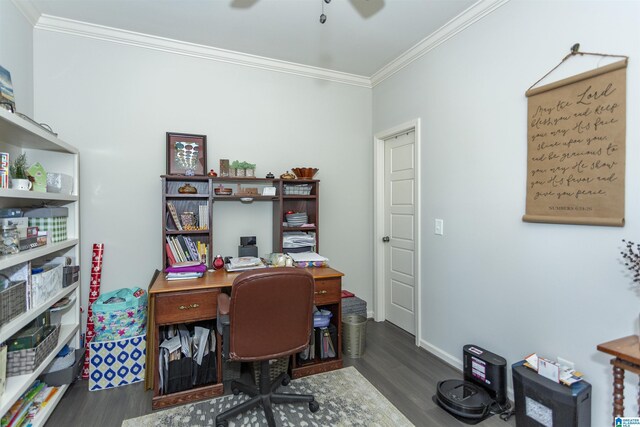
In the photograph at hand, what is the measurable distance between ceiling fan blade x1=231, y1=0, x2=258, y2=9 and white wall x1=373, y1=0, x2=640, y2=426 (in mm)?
1544

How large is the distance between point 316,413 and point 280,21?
9.45 feet

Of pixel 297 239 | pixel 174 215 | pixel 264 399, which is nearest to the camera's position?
pixel 264 399

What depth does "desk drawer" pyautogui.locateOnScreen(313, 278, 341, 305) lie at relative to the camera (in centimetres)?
246

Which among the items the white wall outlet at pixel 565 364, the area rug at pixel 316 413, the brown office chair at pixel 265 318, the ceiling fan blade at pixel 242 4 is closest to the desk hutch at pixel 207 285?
the area rug at pixel 316 413

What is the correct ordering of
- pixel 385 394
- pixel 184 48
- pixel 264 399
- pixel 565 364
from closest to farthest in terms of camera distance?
pixel 565 364, pixel 264 399, pixel 385 394, pixel 184 48

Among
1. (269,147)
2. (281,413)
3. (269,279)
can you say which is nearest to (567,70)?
(269,279)

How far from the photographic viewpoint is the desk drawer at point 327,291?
8.07 feet

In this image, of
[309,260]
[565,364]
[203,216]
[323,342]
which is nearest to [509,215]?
[565,364]

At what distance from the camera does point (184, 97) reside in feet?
9.40

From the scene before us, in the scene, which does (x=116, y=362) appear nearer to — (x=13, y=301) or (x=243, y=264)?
(x=13, y=301)

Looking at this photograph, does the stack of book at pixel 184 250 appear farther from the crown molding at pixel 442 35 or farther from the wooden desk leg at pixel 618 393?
the wooden desk leg at pixel 618 393

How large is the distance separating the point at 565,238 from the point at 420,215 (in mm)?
1191

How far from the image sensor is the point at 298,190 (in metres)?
3.06

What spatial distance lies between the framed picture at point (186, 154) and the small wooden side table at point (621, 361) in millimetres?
2900
